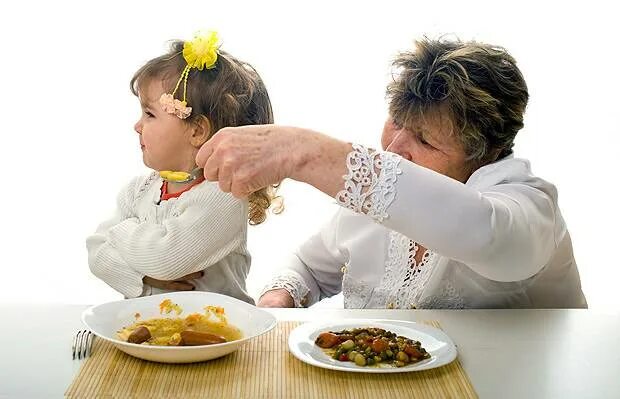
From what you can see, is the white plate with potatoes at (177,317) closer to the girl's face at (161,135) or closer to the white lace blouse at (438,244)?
the white lace blouse at (438,244)

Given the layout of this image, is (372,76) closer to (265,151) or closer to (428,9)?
(428,9)

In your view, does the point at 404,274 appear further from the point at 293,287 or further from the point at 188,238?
the point at 188,238

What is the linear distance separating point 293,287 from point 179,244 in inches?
11.9

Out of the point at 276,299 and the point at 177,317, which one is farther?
the point at 276,299

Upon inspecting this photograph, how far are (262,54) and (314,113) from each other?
291mm

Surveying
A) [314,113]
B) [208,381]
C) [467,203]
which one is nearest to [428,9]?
[314,113]

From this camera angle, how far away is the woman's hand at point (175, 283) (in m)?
2.30

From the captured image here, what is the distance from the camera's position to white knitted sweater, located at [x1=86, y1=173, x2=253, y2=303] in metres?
2.24

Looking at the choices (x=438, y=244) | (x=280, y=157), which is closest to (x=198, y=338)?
(x=280, y=157)

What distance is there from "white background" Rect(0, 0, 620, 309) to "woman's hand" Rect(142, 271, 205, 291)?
4.61ft

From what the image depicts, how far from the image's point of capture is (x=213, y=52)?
2330 mm

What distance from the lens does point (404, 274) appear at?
2178 millimetres

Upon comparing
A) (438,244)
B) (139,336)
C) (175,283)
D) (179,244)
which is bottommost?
(175,283)

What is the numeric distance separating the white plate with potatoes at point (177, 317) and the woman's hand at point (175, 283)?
47 cm
